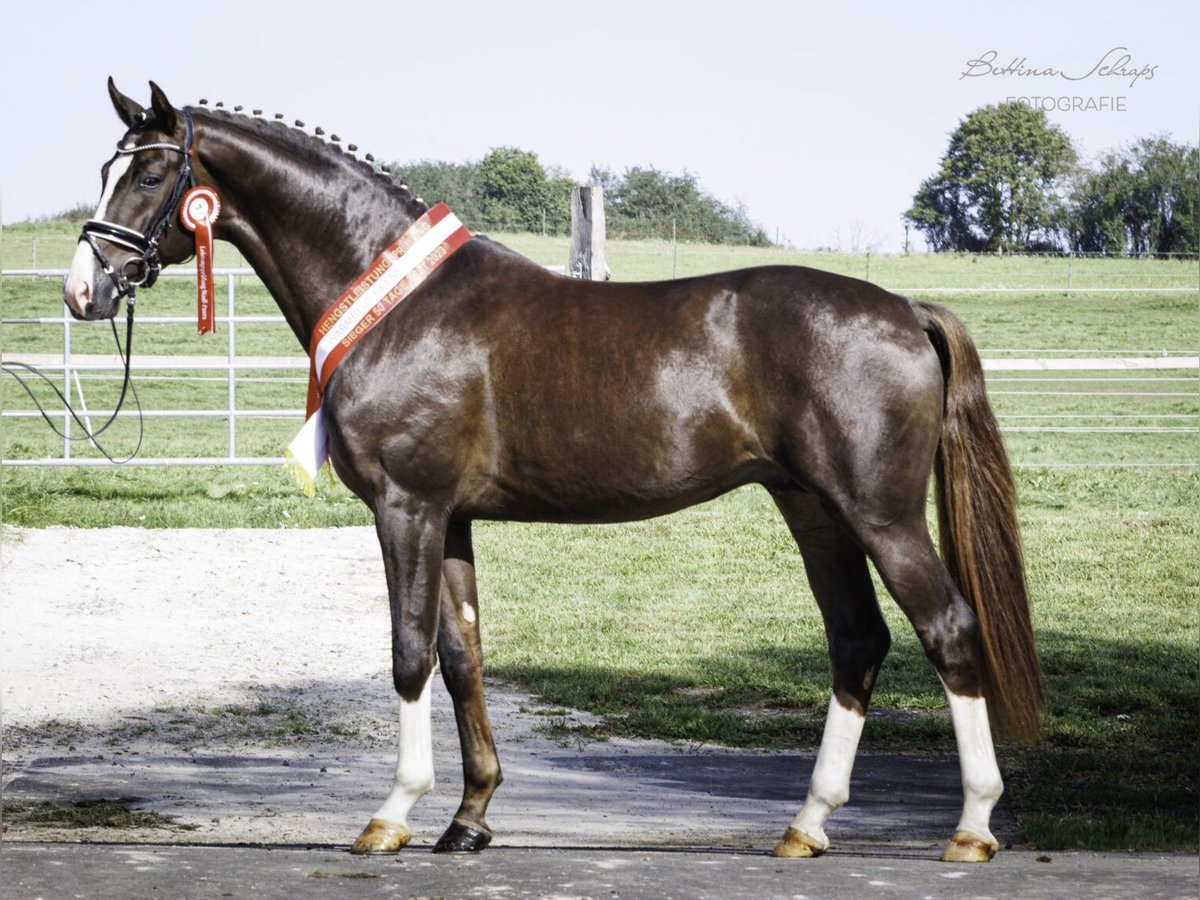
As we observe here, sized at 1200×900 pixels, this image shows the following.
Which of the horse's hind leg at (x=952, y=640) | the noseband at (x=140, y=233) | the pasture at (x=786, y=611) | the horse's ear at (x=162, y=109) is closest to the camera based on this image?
the horse's hind leg at (x=952, y=640)

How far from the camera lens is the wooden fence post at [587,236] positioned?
452 inches

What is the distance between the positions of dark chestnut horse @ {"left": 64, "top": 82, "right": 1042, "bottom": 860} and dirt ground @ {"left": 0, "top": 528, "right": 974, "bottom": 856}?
723mm

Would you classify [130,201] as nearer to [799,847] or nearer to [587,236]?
[799,847]

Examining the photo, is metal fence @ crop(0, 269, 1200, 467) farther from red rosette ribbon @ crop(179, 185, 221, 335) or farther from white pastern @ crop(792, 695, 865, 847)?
white pastern @ crop(792, 695, 865, 847)

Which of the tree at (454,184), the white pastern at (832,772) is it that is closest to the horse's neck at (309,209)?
the white pastern at (832,772)

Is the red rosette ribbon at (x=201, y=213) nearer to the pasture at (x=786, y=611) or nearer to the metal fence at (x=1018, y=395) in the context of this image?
the pasture at (x=786, y=611)

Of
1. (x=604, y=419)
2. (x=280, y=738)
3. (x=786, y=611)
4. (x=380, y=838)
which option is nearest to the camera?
(x=604, y=419)

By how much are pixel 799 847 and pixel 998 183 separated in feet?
A: 127

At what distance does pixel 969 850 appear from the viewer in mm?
4172

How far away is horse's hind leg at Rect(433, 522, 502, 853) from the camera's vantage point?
4.55 m

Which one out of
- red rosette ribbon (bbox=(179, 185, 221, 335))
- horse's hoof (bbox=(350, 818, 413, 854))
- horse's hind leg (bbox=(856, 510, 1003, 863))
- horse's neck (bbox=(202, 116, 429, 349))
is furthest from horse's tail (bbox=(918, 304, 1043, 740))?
red rosette ribbon (bbox=(179, 185, 221, 335))

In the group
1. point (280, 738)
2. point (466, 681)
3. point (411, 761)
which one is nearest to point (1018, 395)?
point (280, 738)

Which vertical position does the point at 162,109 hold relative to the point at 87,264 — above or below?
above

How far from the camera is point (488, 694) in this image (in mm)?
7820
